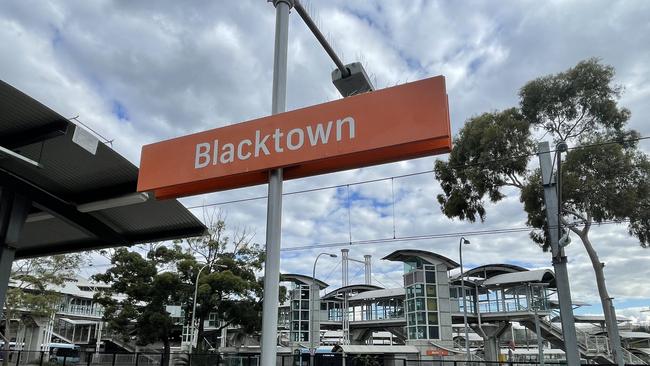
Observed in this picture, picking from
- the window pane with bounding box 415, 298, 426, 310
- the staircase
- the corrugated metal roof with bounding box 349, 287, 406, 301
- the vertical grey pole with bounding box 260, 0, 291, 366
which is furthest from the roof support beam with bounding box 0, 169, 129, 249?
the corrugated metal roof with bounding box 349, 287, 406, 301

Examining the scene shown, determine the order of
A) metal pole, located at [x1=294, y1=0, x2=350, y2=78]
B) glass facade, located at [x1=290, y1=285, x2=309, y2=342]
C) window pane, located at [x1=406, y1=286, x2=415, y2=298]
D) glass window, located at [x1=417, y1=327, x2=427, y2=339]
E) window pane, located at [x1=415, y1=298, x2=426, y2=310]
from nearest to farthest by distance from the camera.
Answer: metal pole, located at [x1=294, y1=0, x2=350, y2=78] < glass window, located at [x1=417, y1=327, x2=427, y2=339] < window pane, located at [x1=415, y1=298, x2=426, y2=310] < window pane, located at [x1=406, y1=286, x2=415, y2=298] < glass facade, located at [x1=290, y1=285, x2=309, y2=342]

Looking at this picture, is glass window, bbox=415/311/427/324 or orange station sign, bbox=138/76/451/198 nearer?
orange station sign, bbox=138/76/451/198

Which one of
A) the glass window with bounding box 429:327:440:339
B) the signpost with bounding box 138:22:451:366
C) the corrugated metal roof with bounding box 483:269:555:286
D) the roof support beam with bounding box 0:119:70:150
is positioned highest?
the corrugated metal roof with bounding box 483:269:555:286

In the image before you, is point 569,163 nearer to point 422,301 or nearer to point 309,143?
point 309,143

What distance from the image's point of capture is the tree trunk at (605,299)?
16.2 meters

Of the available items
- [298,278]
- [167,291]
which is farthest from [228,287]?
[298,278]

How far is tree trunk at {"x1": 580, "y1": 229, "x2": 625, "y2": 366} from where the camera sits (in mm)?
16234

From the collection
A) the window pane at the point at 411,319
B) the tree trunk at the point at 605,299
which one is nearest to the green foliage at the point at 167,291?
the window pane at the point at 411,319

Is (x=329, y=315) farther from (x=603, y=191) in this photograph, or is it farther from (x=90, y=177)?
(x=90, y=177)

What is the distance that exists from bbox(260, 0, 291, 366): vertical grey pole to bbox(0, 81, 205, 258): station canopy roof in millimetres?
4064

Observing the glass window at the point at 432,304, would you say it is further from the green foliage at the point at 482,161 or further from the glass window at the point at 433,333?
the green foliage at the point at 482,161

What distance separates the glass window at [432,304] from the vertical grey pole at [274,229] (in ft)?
123

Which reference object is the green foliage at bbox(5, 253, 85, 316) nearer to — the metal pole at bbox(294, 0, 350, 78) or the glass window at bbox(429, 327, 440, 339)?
the glass window at bbox(429, 327, 440, 339)

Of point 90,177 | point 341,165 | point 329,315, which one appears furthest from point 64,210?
point 329,315
